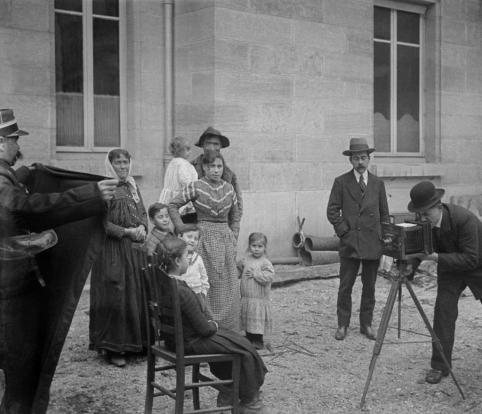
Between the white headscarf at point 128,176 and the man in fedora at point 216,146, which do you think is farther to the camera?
the man in fedora at point 216,146

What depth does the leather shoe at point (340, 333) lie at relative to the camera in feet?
23.4

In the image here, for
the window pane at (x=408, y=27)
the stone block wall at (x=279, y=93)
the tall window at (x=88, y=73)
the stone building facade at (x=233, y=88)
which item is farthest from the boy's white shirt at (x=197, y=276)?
the window pane at (x=408, y=27)

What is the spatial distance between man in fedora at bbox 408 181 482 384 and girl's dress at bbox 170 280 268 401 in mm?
1544

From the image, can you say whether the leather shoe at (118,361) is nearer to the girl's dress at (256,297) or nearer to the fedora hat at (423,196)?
the girl's dress at (256,297)

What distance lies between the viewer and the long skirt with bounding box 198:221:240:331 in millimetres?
6457

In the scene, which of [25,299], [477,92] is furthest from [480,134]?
[25,299]

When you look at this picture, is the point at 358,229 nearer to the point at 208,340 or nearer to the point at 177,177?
the point at 177,177

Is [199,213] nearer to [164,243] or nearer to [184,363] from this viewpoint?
[164,243]

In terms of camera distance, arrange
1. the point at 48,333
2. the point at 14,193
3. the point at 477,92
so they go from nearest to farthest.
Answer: the point at 14,193 → the point at 48,333 → the point at 477,92

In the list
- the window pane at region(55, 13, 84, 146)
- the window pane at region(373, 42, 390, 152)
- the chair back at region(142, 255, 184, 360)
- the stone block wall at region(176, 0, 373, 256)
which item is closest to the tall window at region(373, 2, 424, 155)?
the window pane at region(373, 42, 390, 152)

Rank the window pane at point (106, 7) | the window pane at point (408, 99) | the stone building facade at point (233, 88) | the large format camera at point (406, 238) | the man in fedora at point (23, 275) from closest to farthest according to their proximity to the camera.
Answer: the man in fedora at point (23, 275) → the large format camera at point (406, 238) → the stone building facade at point (233, 88) → the window pane at point (106, 7) → the window pane at point (408, 99)

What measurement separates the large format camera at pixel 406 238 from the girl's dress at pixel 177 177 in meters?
2.34

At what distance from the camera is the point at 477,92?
12.8 metres

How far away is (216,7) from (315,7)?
5.35 feet
